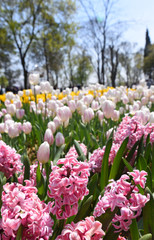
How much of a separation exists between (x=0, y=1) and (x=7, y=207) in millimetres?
23445

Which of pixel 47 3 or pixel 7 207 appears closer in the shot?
pixel 7 207

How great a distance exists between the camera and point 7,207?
66 centimetres

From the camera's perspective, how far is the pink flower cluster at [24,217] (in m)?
0.62

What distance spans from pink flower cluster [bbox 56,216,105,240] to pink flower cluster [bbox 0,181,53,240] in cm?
7

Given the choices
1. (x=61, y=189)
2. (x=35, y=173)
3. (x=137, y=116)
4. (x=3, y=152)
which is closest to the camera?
(x=61, y=189)

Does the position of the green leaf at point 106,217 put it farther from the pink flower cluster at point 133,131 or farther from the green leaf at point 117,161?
the pink flower cluster at point 133,131

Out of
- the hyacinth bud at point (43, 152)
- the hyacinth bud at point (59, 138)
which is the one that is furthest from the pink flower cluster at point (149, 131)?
the hyacinth bud at point (43, 152)

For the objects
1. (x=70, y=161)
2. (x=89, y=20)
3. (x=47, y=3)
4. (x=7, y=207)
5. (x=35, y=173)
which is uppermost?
(x=47, y=3)

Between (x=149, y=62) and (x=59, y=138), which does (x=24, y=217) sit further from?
(x=149, y=62)

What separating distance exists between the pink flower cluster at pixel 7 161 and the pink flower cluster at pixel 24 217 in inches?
19.1

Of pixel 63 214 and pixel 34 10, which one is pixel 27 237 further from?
pixel 34 10

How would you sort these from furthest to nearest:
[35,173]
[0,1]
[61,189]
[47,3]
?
[47,3], [0,1], [35,173], [61,189]

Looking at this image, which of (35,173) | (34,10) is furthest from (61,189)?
(34,10)

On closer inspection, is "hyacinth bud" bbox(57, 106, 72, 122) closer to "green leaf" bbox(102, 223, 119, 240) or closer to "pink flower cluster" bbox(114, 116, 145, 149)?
"pink flower cluster" bbox(114, 116, 145, 149)
